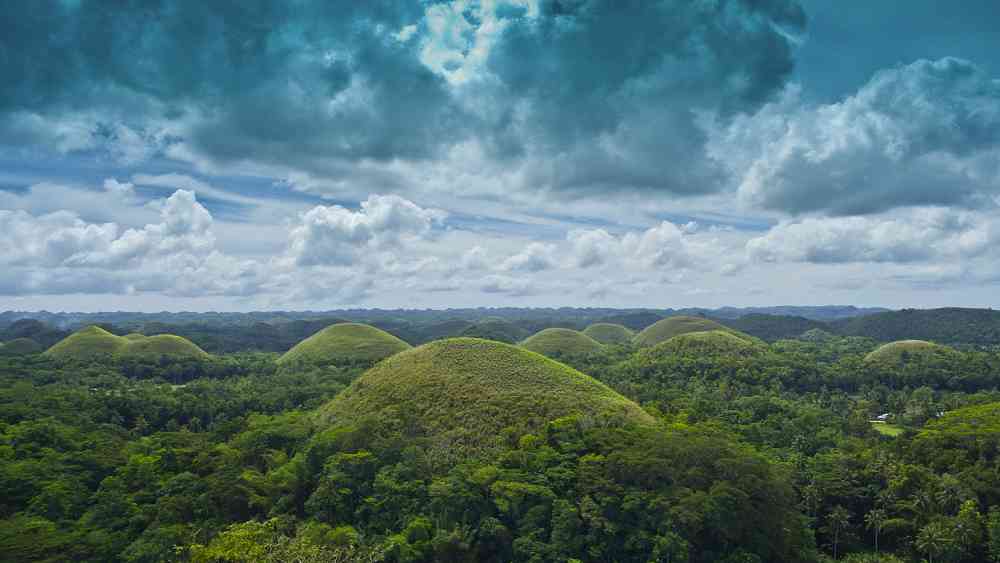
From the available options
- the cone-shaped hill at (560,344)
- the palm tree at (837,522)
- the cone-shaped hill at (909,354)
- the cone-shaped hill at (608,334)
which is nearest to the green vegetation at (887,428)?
the palm tree at (837,522)

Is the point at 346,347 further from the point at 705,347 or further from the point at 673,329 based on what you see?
the point at 673,329

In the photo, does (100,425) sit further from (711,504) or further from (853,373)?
(853,373)

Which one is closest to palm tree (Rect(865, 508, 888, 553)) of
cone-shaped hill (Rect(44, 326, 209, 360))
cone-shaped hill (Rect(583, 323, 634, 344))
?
cone-shaped hill (Rect(44, 326, 209, 360))

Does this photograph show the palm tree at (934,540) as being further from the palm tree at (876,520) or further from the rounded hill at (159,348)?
the rounded hill at (159,348)

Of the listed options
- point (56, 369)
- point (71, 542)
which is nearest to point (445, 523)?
point (71, 542)

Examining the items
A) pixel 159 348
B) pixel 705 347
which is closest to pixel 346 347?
pixel 159 348

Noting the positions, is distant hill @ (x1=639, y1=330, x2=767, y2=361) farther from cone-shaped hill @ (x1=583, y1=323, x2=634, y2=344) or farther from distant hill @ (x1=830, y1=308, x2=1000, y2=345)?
distant hill @ (x1=830, y1=308, x2=1000, y2=345)
